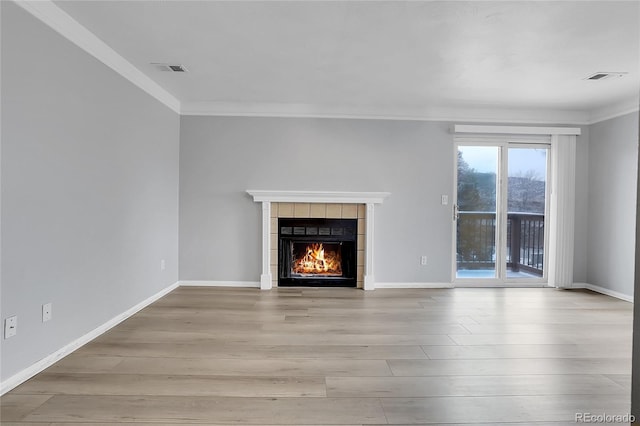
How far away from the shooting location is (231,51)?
303 cm

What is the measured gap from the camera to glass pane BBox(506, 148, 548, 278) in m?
5.03

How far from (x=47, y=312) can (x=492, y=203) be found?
4954 millimetres

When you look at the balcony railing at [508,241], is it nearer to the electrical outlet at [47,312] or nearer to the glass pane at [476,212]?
the glass pane at [476,212]

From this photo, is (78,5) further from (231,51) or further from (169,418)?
(169,418)

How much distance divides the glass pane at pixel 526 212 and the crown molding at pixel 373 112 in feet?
1.67

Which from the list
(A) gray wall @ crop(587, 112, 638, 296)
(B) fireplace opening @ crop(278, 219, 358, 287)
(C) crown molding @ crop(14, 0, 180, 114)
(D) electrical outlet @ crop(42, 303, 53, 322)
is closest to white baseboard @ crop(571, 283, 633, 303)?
(A) gray wall @ crop(587, 112, 638, 296)

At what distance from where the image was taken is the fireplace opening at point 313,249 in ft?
15.7

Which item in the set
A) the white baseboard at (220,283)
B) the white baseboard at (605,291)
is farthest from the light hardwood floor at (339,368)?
the white baseboard at (220,283)

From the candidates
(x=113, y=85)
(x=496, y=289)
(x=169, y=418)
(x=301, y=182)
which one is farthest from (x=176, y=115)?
(x=496, y=289)

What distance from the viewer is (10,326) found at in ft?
6.73

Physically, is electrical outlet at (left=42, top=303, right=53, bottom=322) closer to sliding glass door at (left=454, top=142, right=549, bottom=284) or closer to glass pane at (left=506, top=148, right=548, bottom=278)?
sliding glass door at (left=454, top=142, right=549, bottom=284)

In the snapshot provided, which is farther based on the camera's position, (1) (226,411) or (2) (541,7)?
(2) (541,7)

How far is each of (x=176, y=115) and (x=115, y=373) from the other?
3.27 metres

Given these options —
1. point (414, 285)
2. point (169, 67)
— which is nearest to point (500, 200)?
point (414, 285)
